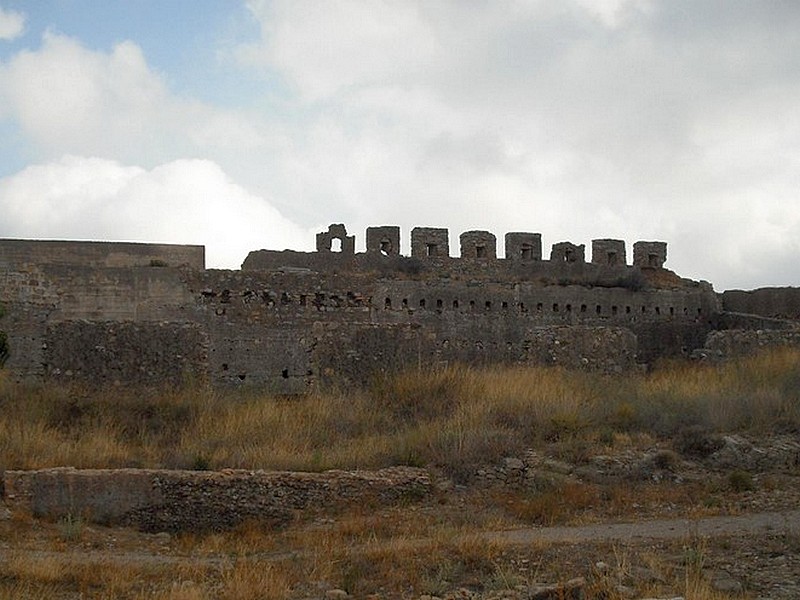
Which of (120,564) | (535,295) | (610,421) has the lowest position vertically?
(120,564)

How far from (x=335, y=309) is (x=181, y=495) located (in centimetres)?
797

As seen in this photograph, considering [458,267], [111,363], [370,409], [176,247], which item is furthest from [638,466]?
[458,267]

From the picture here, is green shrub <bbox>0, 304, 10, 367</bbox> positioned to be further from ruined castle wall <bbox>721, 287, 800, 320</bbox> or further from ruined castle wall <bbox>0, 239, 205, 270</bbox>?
ruined castle wall <bbox>721, 287, 800, 320</bbox>

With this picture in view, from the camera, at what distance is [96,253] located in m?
19.1

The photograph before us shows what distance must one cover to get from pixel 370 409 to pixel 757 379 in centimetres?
577

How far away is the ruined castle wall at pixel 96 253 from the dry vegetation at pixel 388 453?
698cm

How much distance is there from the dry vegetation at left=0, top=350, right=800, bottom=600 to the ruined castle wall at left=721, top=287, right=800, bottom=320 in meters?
9.82

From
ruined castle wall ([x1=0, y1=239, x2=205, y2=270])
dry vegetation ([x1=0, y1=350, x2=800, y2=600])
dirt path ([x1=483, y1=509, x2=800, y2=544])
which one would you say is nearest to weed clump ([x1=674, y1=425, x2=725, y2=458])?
dry vegetation ([x1=0, y1=350, x2=800, y2=600])

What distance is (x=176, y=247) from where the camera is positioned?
19750 millimetres

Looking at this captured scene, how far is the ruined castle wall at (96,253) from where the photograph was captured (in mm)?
18328

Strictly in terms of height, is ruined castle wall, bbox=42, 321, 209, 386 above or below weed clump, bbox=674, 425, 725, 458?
above

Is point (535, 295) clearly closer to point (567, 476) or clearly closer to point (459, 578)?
point (567, 476)

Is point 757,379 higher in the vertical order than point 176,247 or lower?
lower

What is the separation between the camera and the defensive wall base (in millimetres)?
9055
